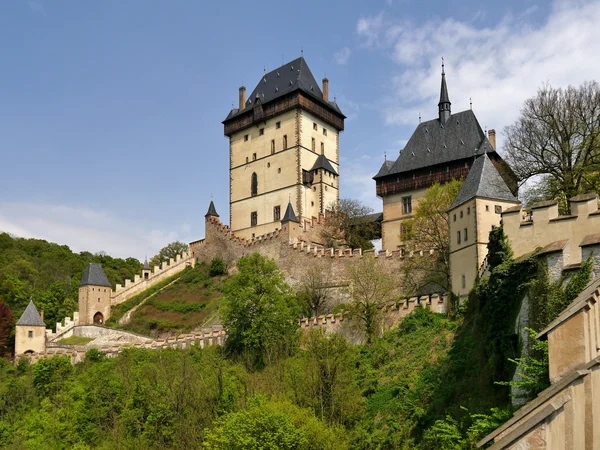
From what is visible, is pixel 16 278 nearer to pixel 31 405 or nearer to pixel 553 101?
pixel 31 405

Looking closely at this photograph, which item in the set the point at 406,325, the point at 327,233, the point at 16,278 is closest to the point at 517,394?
the point at 406,325

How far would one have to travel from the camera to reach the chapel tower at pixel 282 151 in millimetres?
50094

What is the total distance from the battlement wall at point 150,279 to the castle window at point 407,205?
62.1 ft

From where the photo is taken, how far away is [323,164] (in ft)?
166

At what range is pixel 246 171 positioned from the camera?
5347 cm

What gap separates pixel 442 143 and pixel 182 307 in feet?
62.7

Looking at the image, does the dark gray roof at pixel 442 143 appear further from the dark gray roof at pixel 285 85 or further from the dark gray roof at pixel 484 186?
the dark gray roof at pixel 285 85

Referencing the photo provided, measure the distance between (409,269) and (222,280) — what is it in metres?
17.7

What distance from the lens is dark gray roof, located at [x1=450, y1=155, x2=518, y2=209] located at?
27.2 meters

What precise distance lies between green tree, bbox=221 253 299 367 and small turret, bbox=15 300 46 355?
1444 cm

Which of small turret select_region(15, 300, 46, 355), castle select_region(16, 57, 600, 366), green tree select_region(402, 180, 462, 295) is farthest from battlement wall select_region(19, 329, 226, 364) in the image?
green tree select_region(402, 180, 462, 295)

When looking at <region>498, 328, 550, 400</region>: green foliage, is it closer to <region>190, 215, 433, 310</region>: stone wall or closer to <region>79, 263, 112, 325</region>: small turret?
<region>190, 215, 433, 310</region>: stone wall

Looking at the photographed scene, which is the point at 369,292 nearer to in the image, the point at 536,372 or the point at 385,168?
the point at 385,168

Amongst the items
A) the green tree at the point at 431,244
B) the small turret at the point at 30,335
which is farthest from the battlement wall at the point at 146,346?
the green tree at the point at 431,244
